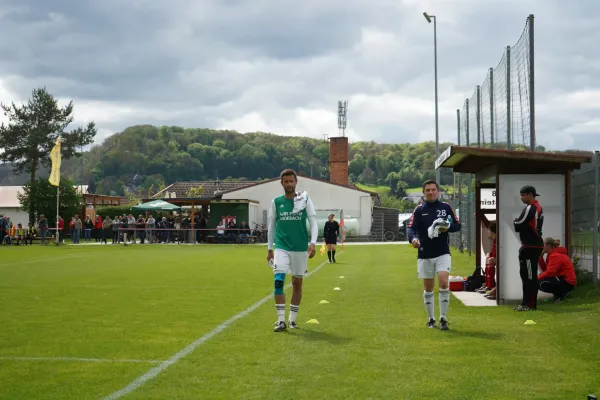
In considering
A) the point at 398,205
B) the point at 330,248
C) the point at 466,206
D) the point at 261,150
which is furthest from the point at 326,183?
the point at 261,150

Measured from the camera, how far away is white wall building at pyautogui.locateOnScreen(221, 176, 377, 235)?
62.1m

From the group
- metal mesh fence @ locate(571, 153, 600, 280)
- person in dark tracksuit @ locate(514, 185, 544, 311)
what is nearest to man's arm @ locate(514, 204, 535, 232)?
person in dark tracksuit @ locate(514, 185, 544, 311)

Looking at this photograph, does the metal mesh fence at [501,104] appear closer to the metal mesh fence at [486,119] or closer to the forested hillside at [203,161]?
the metal mesh fence at [486,119]

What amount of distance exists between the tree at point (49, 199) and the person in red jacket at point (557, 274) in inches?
2030

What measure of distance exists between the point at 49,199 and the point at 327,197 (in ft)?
69.3

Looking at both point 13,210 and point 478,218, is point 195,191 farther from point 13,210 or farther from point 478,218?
point 478,218

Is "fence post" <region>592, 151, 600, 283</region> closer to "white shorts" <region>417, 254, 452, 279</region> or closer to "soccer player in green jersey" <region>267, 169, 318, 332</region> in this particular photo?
"white shorts" <region>417, 254, 452, 279</region>

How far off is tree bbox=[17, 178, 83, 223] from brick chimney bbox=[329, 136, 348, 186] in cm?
2596

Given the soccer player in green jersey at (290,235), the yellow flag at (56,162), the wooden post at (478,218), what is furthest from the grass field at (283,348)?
the yellow flag at (56,162)

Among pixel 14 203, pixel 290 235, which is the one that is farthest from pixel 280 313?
pixel 14 203

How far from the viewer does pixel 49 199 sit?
61.1 meters

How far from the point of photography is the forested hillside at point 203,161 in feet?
530

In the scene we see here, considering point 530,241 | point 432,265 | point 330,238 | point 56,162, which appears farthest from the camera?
point 56,162

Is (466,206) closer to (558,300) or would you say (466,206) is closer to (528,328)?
→ (558,300)
